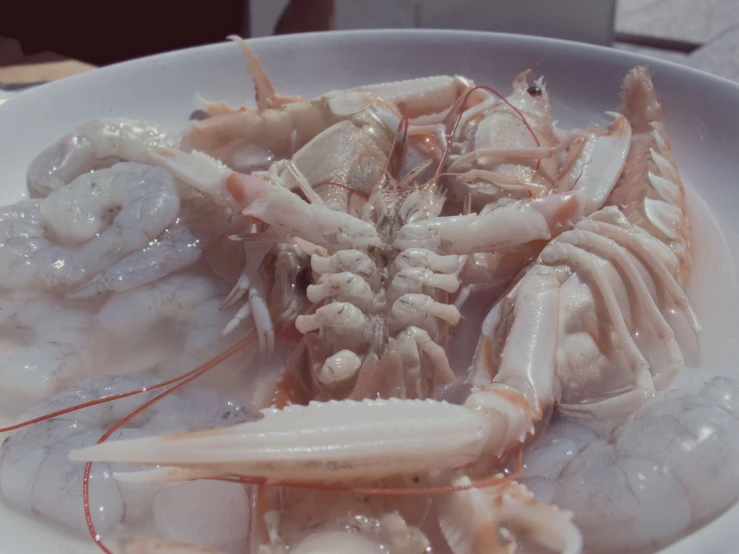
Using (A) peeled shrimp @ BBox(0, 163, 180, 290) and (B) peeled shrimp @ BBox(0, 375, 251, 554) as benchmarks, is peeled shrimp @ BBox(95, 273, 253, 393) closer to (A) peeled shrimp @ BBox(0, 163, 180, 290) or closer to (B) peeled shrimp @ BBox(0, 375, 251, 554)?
(A) peeled shrimp @ BBox(0, 163, 180, 290)

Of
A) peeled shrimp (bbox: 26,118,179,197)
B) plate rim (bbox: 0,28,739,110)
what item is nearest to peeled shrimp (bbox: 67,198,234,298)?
peeled shrimp (bbox: 26,118,179,197)

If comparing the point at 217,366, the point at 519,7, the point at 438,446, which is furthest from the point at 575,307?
the point at 519,7

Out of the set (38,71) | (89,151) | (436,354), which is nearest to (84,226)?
(89,151)

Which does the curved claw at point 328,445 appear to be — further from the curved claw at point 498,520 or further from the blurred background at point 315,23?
the blurred background at point 315,23

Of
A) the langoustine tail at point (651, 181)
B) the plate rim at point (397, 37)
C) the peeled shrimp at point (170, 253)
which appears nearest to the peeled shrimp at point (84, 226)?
the peeled shrimp at point (170, 253)

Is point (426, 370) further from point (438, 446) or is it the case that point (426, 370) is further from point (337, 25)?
point (337, 25)

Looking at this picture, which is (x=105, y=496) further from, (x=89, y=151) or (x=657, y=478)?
(x=89, y=151)
